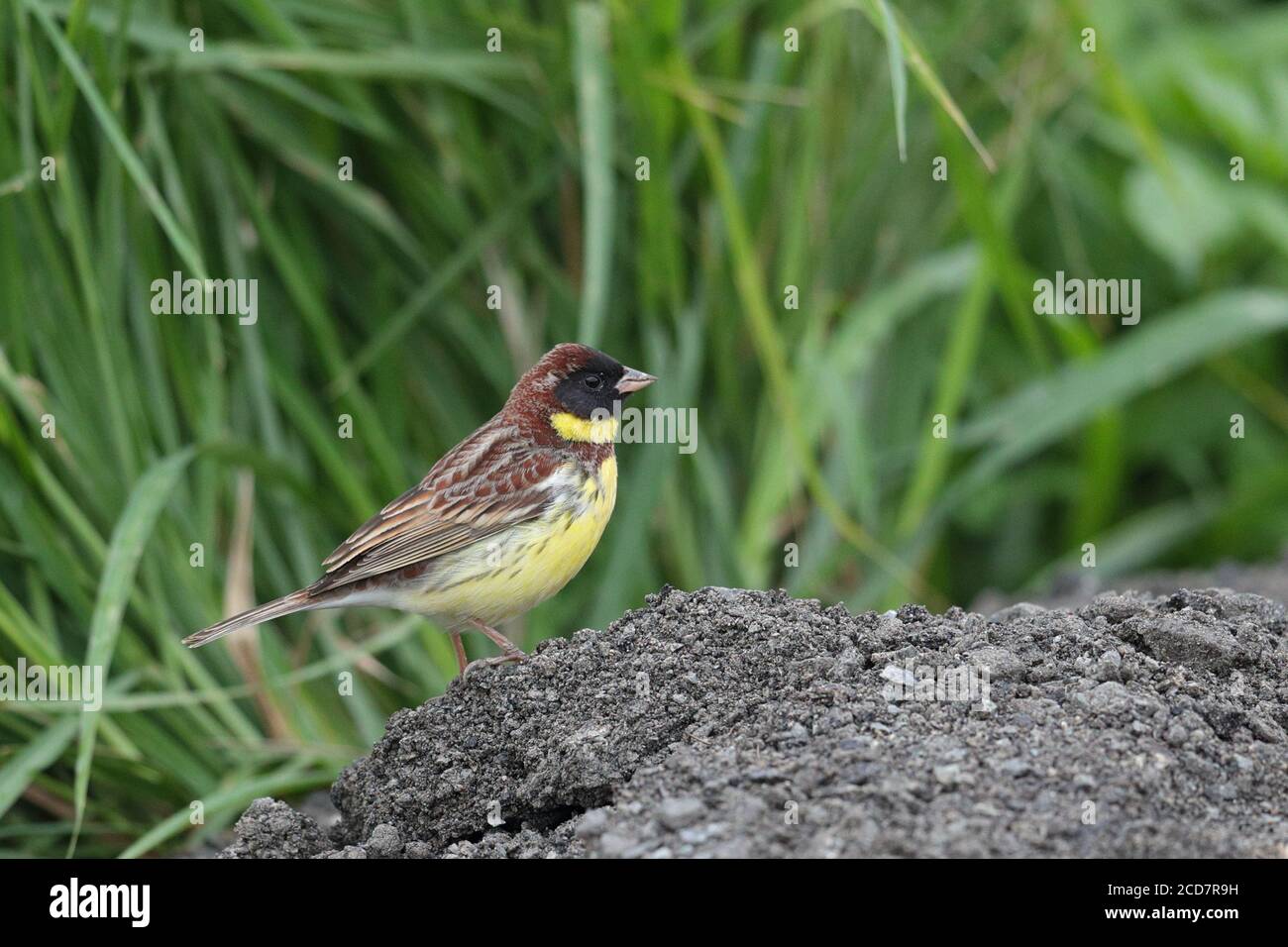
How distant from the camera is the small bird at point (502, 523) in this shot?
4461 millimetres

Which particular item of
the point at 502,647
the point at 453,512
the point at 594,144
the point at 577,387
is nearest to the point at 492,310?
the point at 594,144

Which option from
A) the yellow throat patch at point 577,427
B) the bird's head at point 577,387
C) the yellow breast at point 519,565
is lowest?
the yellow breast at point 519,565

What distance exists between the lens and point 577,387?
15.1 feet

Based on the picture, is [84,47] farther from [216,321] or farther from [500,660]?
[500,660]

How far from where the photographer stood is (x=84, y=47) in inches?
205

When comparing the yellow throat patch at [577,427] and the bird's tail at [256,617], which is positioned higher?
the yellow throat patch at [577,427]

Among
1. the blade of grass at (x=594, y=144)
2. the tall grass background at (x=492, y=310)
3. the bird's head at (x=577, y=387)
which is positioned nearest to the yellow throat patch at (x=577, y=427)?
the bird's head at (x=577, y=387)

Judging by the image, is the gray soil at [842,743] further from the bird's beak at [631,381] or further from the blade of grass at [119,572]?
the blade of grass at [119,572]

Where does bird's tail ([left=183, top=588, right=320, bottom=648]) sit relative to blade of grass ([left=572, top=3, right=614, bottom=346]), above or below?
below

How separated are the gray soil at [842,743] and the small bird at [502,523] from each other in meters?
0.35

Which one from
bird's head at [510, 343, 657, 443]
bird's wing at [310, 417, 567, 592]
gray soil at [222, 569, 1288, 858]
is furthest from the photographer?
bird's head at [510, 343, 657, 443]

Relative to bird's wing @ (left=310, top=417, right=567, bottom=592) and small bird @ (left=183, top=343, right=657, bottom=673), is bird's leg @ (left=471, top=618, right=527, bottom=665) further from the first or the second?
bird's wing @ (left=310, top=417, right=567, bottom=592)

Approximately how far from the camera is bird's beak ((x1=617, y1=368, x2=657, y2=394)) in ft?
14.8

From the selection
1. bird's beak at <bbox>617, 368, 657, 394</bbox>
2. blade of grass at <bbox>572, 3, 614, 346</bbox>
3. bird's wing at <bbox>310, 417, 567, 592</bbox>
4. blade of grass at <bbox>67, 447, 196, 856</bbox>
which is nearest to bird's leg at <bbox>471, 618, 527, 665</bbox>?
bird's wing at <bbox>310, 417, 567, 592</bbox>
